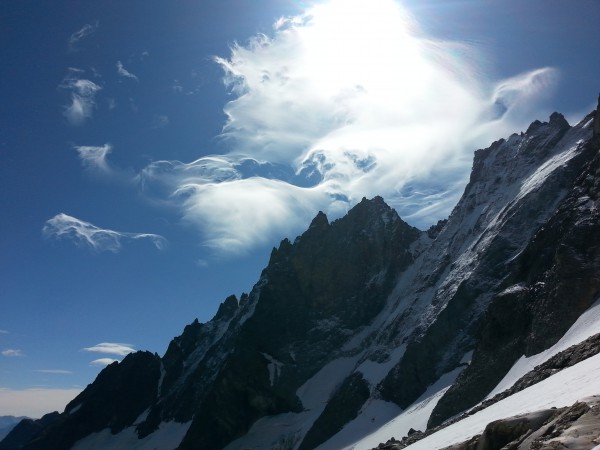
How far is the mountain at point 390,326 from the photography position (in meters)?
51.2

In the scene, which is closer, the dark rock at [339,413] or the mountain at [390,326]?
the mountain at [390,326]

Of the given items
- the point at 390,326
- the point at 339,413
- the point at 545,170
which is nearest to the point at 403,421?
the point at 339,413

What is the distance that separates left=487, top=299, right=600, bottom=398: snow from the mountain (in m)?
0.21

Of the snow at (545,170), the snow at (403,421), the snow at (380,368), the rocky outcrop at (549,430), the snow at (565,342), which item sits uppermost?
the snow at (545,170)

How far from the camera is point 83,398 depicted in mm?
170000

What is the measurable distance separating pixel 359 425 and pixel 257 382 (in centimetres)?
3642

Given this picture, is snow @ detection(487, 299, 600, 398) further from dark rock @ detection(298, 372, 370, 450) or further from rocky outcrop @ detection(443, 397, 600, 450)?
dark rock @ detection(298, 372, 370, 450)

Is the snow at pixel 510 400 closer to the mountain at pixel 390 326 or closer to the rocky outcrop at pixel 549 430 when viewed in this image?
the mountain at pixel 390 326

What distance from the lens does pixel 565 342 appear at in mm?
41812

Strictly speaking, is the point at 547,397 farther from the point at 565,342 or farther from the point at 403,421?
the point at 403,421

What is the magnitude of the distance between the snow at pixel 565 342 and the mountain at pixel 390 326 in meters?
0.21

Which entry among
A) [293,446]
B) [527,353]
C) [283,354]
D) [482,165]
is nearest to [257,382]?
[283,354]

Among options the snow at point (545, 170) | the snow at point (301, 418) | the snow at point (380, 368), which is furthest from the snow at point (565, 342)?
the snow at point (301, 418)

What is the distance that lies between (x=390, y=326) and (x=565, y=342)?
53.0 m
